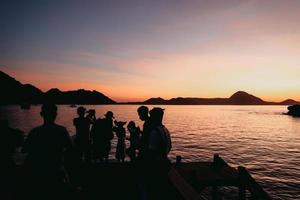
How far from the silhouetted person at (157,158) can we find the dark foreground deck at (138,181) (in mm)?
198

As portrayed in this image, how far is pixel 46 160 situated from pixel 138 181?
89.7 inches

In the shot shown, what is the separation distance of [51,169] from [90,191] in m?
4.87

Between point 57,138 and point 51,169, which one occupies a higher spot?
point 57,138

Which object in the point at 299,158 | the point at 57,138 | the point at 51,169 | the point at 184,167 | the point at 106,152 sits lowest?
the point at 299,158

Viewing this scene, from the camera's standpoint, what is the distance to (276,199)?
21.2 m

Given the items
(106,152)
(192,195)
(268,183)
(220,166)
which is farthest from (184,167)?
(268,183)

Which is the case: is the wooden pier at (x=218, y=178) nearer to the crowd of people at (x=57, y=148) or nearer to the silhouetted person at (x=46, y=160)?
the crowd of people at (x=57, y=148)

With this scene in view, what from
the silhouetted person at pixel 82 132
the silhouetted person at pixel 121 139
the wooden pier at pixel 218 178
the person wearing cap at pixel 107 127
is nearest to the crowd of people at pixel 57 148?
the silhouetted person at pixel 82 132

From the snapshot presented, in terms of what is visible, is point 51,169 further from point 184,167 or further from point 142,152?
point 184,167

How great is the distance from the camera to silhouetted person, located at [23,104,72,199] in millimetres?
4621

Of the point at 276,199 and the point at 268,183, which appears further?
the point at 268,183

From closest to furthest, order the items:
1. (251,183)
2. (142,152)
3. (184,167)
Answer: (142,152) < (251,183) < (184,167)

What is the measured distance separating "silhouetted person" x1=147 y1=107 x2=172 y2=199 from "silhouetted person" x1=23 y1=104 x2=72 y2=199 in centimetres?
185

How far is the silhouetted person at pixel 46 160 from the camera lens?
4.62 m
